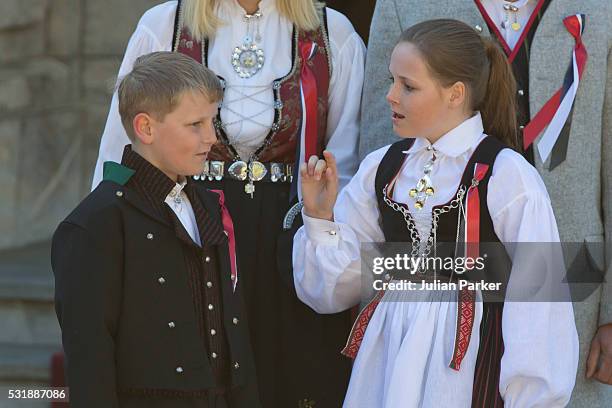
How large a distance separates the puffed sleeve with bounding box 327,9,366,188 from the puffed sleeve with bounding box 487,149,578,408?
2.21 ft

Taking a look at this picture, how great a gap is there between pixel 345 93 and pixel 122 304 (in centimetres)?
118

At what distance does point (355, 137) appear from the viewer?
164 inches

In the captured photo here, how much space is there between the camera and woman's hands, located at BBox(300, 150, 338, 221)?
146 inches

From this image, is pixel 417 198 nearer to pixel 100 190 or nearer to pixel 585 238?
pixel 585 238

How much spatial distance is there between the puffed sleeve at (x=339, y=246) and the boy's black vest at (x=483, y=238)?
0.06 meters

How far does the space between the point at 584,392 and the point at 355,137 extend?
41.1 inches

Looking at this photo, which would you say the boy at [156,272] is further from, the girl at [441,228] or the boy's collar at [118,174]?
the girl at [441,228]

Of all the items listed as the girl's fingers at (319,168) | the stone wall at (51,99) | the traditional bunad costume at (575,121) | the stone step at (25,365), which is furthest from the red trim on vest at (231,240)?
the stone wall at (51,99)

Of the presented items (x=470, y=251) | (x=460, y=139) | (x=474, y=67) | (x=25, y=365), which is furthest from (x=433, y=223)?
(x=25, y=365)

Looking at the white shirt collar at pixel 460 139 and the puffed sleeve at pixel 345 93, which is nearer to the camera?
the white shirt collar at pixel 460 139

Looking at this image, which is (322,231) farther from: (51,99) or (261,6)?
(51,99)

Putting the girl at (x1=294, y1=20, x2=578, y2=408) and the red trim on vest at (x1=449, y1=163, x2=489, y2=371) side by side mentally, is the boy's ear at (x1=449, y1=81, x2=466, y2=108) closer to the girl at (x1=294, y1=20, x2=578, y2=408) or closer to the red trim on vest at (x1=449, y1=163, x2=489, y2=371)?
the girl at (x1=294, y1=20, x2=578, y2=408)

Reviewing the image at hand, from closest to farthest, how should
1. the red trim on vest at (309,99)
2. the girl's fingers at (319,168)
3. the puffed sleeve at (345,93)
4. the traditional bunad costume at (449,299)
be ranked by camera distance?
the traditional bunad costume at (449,299)
the girl's fingers at (319,168)
the red trim on vest at (309,99)
the puffed sleeve at (345,93)

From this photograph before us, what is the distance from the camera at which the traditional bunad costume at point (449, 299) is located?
344cm
